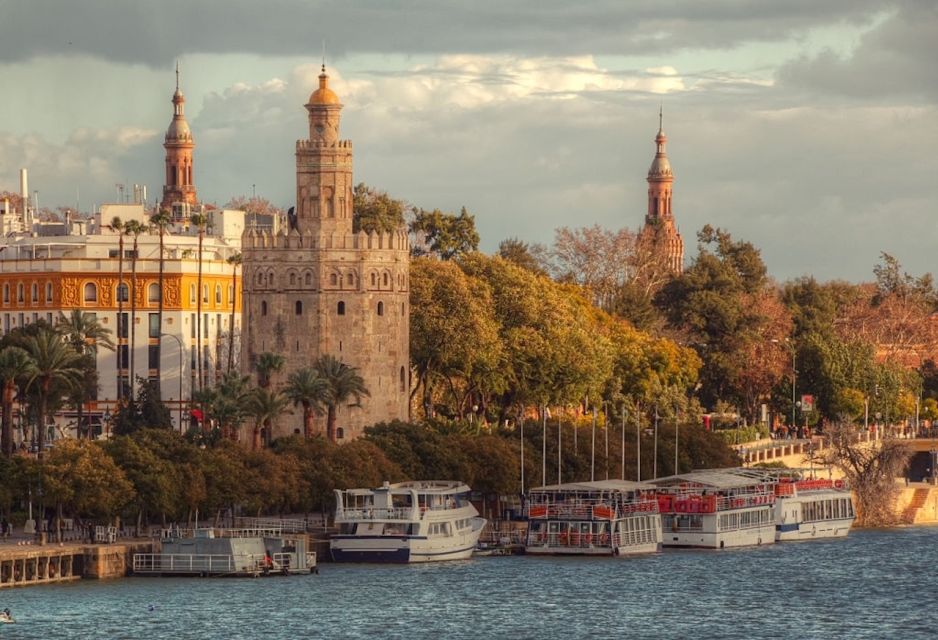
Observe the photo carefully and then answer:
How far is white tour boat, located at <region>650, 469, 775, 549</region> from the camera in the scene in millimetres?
134000

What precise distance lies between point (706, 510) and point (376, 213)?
153 feet

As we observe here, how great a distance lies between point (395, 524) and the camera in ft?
392

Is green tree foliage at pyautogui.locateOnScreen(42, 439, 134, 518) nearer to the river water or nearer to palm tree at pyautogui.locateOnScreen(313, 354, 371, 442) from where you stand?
the river water

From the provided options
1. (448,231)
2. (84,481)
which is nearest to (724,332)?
(448,231)

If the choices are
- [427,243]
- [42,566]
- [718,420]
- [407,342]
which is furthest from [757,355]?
[42,566]

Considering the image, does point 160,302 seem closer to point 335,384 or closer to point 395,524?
point 335,384

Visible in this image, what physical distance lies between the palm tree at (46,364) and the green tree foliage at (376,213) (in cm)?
4764

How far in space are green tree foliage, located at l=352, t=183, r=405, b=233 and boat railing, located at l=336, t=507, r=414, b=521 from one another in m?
51.3

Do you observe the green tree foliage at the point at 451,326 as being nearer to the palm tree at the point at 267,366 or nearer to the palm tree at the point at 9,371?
the palm tree at the point at 267,366

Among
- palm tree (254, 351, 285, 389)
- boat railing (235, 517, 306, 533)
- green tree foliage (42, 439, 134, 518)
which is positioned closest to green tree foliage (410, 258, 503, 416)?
palm tree (254, 351, 285, 389)

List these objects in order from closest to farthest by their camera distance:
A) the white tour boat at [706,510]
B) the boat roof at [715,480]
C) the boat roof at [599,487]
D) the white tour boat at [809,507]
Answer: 1. the boat roof at [599,487]
2. the white tour boat at [706,510]
3. the boat roof at [715,480]
4. the white tour boat at [809,507]

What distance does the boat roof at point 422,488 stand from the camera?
118m

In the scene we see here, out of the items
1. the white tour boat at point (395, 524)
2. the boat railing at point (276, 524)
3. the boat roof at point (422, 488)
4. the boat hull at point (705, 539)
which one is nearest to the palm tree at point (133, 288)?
the boat railing at point (276, 524)

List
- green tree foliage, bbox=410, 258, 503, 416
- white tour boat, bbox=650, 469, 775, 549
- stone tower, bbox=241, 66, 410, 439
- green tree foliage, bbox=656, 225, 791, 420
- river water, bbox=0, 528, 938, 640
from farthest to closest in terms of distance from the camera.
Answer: green tree foliage, bbox=656, 225, 791, 420, green tree foliage, bbox=410, 258, 503, 416, stone tower, bbox=241, 66, 410, 439, white tour boat, bbox=650, 469, 775, 549, river water, bbox=0, 528, 938, 640
